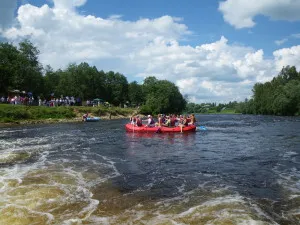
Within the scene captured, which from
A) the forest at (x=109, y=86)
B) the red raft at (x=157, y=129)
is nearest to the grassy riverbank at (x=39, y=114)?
the forest at (x=109, y=86)

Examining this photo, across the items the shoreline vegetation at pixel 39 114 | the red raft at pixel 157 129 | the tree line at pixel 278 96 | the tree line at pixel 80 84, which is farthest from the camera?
the tree line at pixel 278 96

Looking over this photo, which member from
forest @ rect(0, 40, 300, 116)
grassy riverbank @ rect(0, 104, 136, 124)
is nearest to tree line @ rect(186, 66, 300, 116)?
forest @ rect(0, 40, 300, 116)

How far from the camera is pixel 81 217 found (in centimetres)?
850

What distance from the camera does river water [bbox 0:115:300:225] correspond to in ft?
28.3

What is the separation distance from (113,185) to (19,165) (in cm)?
639

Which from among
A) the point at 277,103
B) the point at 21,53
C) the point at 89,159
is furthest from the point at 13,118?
the point at 277,103

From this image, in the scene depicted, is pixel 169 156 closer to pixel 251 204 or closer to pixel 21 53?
pixel 251 204

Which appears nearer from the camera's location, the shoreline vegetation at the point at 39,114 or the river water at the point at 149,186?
the river water at the point at 149,186

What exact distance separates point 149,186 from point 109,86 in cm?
10397

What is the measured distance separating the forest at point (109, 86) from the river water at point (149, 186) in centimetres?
4449

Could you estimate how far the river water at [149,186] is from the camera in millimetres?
8617

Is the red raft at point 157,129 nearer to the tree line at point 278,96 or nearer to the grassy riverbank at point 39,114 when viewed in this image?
the grassy riverbank at point 39,114

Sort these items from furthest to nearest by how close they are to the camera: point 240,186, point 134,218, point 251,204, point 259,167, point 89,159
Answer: point 89,159, point 259,167, point 240,186, point 251,204, point 134,218

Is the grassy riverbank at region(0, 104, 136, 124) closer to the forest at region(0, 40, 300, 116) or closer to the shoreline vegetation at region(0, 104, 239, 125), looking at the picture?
the shoreline vegetation at region(0, 104, 239, 125)
